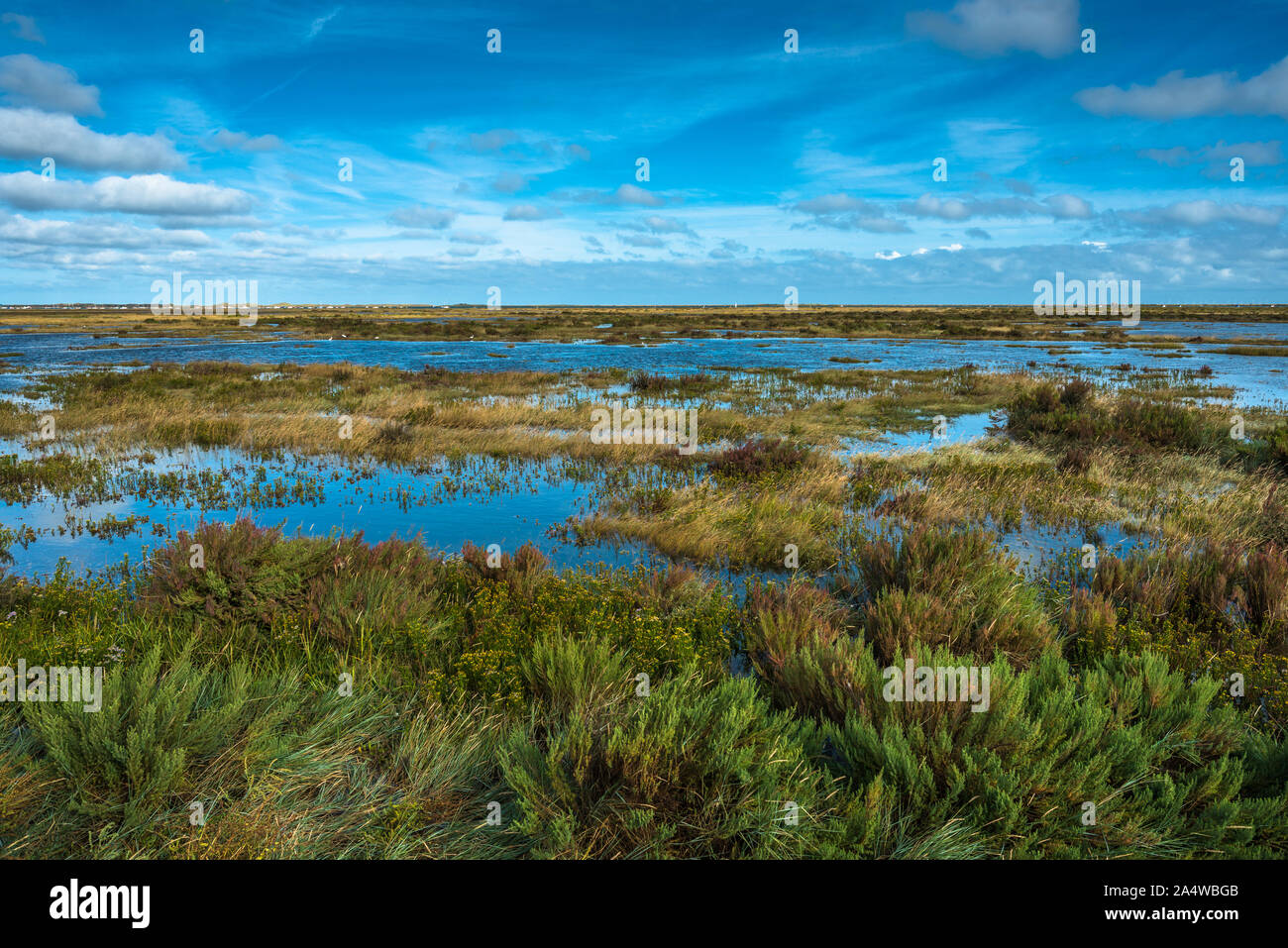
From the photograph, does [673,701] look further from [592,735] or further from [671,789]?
[592,735]

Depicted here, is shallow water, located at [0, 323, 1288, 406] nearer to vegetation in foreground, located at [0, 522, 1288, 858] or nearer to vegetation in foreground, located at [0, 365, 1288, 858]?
vegetation in foreground, located at [0, 365, 1288, 858]

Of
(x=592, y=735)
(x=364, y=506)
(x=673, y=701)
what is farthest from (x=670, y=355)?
(x=673, y=701)

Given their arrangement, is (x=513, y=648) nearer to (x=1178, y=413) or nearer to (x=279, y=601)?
(x=279, y=601)

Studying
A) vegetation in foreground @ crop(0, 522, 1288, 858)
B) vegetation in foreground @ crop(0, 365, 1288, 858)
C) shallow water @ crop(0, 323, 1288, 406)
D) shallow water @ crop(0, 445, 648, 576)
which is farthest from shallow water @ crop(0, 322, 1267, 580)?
shallow water @ crop(0, 323, 1288, 406)

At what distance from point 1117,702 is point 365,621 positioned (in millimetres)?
5371

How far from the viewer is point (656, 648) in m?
5.20

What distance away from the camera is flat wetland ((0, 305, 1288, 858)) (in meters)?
3.22

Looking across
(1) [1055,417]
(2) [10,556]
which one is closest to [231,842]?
(2) [10,556]

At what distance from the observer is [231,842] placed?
9.71 ft

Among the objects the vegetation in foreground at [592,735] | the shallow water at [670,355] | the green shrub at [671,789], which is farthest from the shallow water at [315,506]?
the shallow water at [670,355]

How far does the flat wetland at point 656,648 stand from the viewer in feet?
10.6

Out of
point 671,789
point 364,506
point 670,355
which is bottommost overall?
point 671,789
